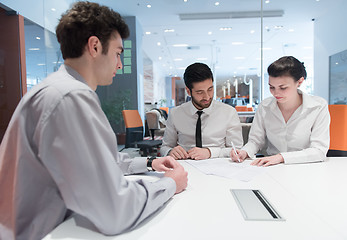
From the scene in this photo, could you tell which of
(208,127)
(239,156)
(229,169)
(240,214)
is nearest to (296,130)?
(239,156)

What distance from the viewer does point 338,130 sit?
1934 millimetres

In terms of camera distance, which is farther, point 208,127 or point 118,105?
point 118,105

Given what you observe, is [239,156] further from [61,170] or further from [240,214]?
[61,170]

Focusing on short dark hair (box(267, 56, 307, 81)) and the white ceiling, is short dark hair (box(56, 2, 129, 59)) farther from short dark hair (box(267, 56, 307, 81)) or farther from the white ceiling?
the white ceiling

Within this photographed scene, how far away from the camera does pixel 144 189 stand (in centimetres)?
75

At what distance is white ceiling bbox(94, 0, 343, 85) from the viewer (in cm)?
579

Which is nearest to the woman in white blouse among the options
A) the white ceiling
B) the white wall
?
the white ceiling

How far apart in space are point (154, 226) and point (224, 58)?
29.3 ft

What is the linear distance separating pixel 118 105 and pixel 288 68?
5.49 metres

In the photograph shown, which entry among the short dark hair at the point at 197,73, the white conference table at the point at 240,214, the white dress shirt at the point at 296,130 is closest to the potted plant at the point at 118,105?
the short dark hair at the point at 197,73

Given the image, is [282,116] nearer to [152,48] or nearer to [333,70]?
[333,70]

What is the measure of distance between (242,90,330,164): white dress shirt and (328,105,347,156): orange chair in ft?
0.92

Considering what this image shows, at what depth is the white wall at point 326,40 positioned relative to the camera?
218 inches

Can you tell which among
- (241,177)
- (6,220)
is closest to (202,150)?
(241,177)
